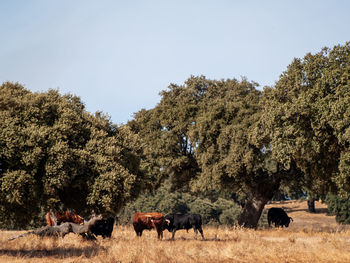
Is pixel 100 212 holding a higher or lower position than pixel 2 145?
lower

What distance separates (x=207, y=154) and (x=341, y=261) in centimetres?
1830

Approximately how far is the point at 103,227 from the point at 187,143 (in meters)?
15.6

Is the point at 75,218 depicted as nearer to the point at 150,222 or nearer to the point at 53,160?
the point at 150,222

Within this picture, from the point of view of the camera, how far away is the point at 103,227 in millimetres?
24469

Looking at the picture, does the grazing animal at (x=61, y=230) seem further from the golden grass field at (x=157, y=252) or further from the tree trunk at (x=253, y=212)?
the tree trunk at (x=253, y=212)

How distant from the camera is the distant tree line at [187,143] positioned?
61.5 feet

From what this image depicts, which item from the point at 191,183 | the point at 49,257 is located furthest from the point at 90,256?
the point at 191,183

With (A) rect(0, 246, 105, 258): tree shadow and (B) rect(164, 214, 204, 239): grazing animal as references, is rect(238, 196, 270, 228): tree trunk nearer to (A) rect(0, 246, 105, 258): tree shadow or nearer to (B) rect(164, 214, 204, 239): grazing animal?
(B) rect(164, 214, 204, 239): grazing animal

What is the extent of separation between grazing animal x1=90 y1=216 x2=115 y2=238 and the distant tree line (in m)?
2.09

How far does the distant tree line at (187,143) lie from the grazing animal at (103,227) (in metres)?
2.09

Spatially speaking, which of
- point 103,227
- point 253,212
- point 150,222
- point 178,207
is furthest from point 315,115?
point 178,207

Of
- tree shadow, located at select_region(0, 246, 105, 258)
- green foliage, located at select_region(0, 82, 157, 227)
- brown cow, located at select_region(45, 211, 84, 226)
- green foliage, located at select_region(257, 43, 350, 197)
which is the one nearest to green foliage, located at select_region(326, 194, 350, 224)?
green foliage, located at select_region(257, 43, 350, 197)

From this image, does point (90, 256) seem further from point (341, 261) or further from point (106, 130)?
point (341, 261)

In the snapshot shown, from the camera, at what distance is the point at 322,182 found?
30.1m
